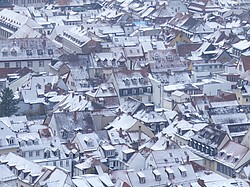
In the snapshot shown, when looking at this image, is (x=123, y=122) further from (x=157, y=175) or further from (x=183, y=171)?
(x=157, y=175)

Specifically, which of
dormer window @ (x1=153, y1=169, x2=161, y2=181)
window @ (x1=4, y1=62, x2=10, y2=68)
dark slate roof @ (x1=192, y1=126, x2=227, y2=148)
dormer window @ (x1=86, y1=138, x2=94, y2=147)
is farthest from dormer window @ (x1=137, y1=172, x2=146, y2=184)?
window @ (x1=4, y1=62, x2=10, y2=68)

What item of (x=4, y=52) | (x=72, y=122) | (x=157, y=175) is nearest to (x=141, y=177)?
(x=157, y=175)

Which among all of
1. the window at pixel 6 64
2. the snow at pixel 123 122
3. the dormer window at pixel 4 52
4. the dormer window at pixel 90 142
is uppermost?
the dormer window at pixel 4 52

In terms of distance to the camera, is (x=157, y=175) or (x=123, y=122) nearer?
(x=157, y=175)

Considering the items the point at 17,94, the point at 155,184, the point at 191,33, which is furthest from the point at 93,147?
the point at 191,33

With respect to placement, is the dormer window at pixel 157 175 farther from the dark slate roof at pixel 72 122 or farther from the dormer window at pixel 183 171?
the dark slate roof at pixel 72 122

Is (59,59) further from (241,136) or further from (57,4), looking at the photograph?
(57,4)

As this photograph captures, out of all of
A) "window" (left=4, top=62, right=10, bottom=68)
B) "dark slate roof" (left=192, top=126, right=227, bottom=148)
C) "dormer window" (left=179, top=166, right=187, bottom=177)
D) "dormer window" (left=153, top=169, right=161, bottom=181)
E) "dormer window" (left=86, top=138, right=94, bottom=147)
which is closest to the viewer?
"dormer window" (left=153, top=169, right=161, bottom=181)

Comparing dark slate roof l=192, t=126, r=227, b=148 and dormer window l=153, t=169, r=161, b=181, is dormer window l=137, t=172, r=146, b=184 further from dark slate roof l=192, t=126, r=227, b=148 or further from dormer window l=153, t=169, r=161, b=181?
dark slate roof l=192, t=126, r=227, b=148

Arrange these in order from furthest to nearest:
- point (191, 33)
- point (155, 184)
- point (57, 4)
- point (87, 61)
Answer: point (57, 4) → point (191, 33) → point (87, 61) → point (155, 184)

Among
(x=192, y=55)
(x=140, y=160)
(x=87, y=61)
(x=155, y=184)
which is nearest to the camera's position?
(x=155, y=184)

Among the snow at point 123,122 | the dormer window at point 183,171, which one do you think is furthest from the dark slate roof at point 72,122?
the dormer window at point 183,171
